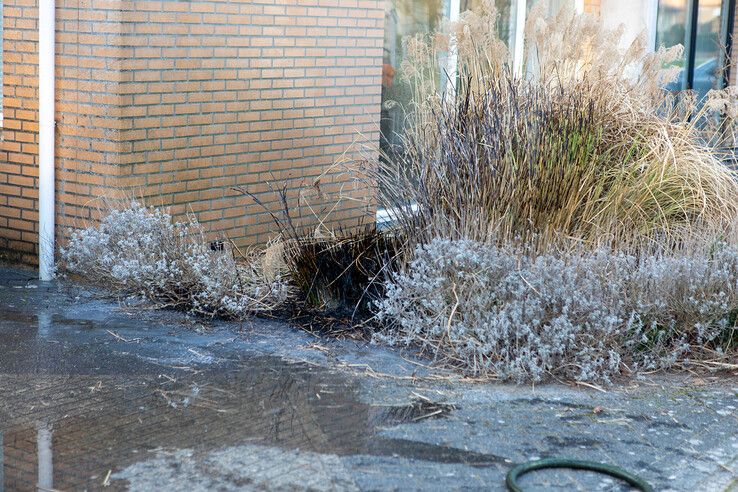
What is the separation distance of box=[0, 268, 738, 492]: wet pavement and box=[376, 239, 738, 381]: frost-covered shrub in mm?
174

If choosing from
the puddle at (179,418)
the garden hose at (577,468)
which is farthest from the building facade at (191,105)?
the garden hose at (577,468)

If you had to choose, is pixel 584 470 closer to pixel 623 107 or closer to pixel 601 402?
pixel 601 402

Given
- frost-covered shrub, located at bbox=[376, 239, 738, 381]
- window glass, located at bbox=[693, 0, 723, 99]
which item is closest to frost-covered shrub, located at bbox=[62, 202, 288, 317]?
frost-covered shrub, located at bbox=[376, 239, 738, 381]

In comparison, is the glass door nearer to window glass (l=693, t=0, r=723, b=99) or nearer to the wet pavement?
Answer: window glass (l=693, t=0, r=723, b=99)

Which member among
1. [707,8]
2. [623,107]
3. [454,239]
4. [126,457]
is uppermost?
[707,8]

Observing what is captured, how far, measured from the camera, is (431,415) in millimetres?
4508

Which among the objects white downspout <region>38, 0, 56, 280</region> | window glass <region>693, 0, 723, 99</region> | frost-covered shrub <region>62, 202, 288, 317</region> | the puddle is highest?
window glass <region>693, 0, 723, 99</region>

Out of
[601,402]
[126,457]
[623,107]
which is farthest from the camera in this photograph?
[623,107]

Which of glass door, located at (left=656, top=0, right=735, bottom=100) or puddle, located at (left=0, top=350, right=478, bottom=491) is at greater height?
glass door, located at (left=656, top=0, right=735, bottom=100)

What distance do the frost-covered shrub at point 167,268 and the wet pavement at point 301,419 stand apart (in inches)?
12.8

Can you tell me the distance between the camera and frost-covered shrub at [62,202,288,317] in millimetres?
6090

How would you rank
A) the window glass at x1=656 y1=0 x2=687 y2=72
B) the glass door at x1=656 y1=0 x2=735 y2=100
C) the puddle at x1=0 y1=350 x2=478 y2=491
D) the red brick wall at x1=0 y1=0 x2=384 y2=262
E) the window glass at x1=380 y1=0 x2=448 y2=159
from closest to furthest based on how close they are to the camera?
the puddle at x1=0 y1=350 x2=478 y2=491 < the red brick wall at x1=0 y1=0 x2=384 y2=262 < the window glass at x1=380 y1=0 x2=448 y2=159 < the window glass at x1=656 y1=0 x2=687 y2=72 < the glass door at x1=656 y1=0 x2=735 y2=100

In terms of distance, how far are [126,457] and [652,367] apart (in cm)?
260

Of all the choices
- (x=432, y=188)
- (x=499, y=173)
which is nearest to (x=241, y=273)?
(x=432, y=188)
